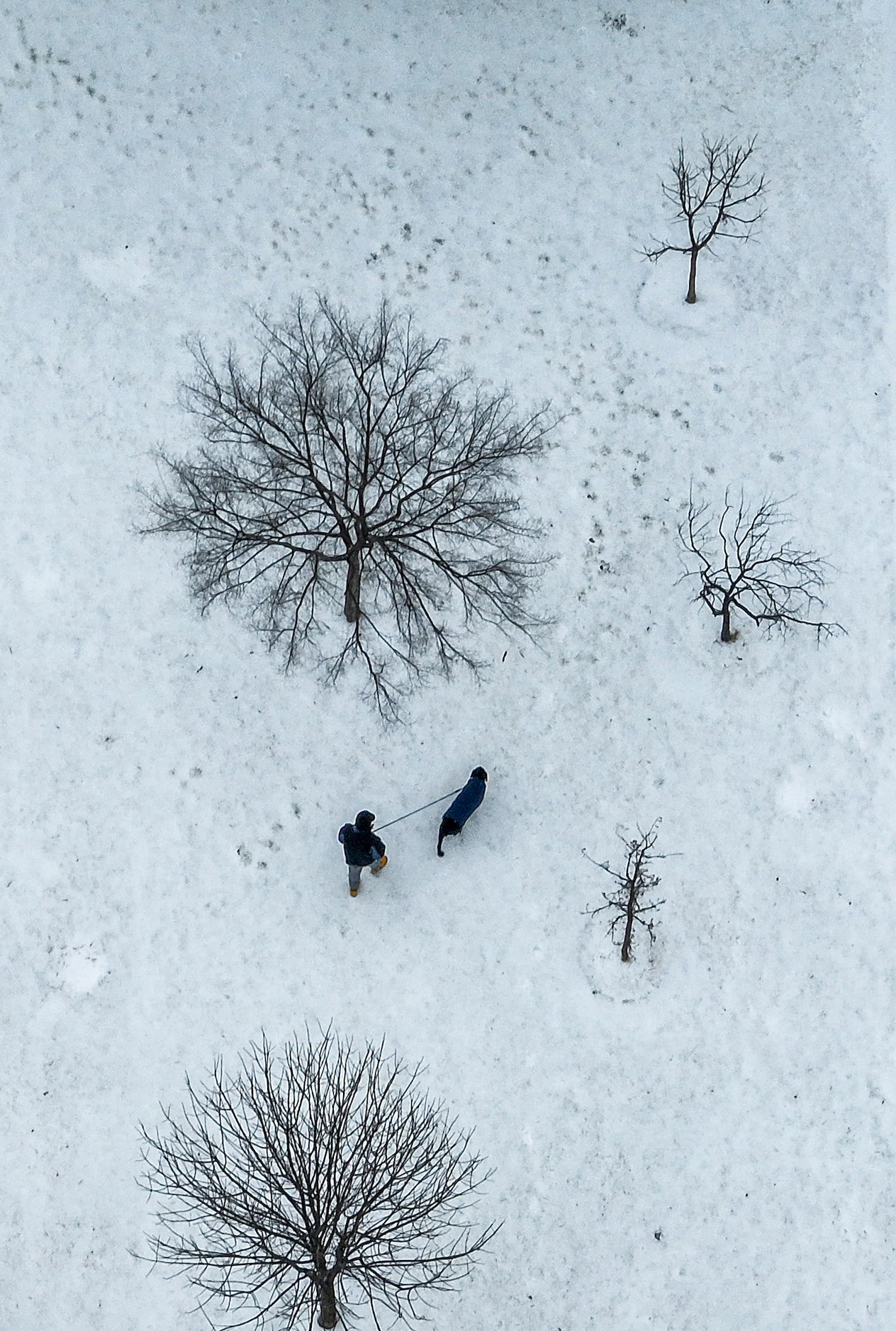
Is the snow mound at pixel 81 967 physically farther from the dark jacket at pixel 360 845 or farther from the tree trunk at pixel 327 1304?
the tree trunk at pixel 327 1304

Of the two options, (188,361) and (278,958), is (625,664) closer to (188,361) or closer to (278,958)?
(278,958)

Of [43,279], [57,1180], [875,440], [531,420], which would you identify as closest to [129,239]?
[43,279]

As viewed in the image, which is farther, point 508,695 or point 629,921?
point 508,695

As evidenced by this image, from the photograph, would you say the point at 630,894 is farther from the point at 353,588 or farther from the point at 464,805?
the point at 353,588

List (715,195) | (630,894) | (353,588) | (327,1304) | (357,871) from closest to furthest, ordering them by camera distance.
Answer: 1. (327,1304)
2. (630,894)
3. (357,871)
4. (353,588)
5. (715,195)

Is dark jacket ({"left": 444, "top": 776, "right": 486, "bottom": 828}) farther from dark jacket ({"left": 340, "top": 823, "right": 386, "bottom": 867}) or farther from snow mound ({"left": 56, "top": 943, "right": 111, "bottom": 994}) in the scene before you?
snow mound ({"left": 56, "top": 943, "right": 111, "bottom": 994})

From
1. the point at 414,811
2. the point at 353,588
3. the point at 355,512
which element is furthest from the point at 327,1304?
the point at 355,512

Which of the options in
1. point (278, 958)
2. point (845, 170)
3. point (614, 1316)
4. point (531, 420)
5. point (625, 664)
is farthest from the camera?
point (845, 170)
